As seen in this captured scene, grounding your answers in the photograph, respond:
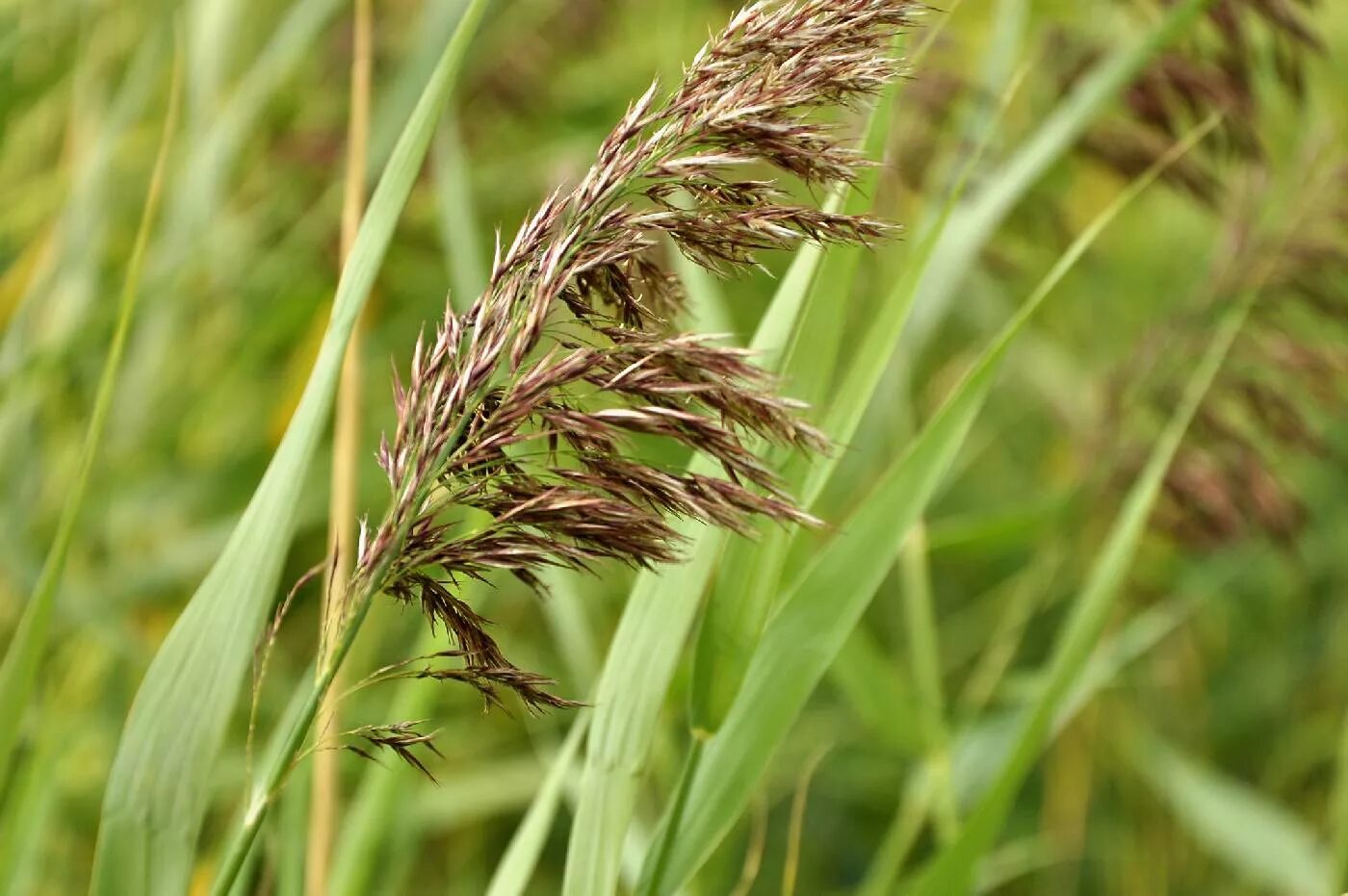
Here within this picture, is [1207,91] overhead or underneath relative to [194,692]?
overhead

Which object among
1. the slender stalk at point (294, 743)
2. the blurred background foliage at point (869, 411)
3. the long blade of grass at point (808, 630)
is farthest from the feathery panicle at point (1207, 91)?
the slender stalk at point (294, 743)

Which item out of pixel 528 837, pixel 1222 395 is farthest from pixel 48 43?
pixel 1222 395

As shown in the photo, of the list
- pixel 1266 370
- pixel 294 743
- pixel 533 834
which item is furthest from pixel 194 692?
pixel 1266 370

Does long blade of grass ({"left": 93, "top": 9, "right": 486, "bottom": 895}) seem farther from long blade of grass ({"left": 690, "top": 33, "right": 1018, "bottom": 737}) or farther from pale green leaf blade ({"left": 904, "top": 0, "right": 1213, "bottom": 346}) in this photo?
pale green leaf blade ({"left": 904, "top": 0, "right": 1213, "bottom": 346})

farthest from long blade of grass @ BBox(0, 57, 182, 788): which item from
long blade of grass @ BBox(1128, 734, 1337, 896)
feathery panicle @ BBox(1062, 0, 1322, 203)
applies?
long blade of grass @ BBox(1128, 734, 1337, 896)

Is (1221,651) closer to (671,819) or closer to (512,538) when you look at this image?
(671,819)

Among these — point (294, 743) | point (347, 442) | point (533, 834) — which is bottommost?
point (533, 834)

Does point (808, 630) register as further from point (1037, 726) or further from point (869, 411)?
point (869, 411)
